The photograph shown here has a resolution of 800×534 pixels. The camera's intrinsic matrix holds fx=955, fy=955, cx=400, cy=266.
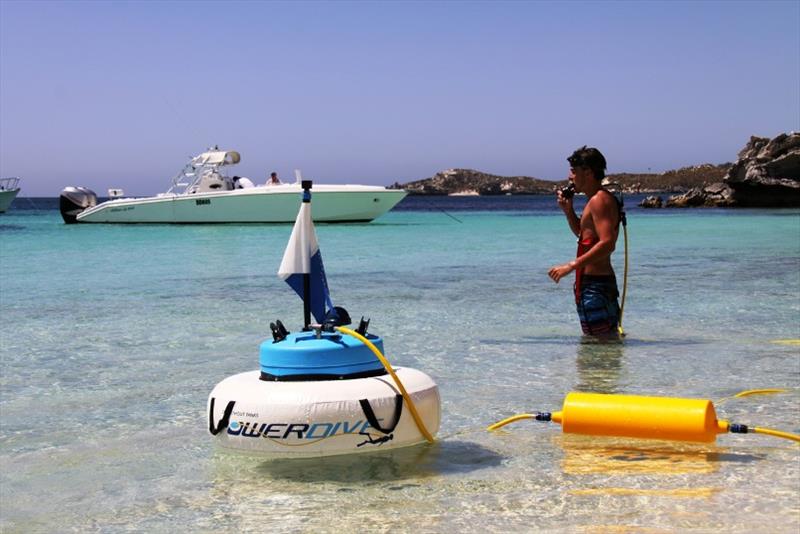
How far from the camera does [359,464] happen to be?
4754 mm

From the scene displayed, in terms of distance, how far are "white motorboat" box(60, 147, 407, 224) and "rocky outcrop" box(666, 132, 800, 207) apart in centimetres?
4109

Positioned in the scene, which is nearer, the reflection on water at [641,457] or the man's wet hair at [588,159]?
the reflection on water at [641,457]

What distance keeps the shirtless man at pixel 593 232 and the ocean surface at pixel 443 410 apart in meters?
0.58

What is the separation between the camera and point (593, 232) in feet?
24.2

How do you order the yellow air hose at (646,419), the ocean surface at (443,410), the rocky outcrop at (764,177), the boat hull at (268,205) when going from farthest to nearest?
the rocky outcrop at (764,177) < the boat hull at (268,205) < the yellow air hose at (646,419) < the ocean surface at (443,410)

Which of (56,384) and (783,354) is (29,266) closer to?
(56,384)

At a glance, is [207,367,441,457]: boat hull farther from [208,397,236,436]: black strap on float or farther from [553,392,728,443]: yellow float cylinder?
[553,392,728,443]: yellow float cylinder

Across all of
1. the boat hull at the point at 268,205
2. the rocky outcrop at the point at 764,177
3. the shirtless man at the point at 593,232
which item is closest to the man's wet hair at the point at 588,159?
the shirtless man at the point at 593,232

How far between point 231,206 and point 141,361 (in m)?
35.2

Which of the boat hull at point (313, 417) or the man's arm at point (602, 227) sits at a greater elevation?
the man's arm at point (602, 227)

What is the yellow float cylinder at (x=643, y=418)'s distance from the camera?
14.9 feet

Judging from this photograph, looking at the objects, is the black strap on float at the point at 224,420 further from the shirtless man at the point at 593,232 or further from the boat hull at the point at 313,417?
the shirtless man at the point at 593,232

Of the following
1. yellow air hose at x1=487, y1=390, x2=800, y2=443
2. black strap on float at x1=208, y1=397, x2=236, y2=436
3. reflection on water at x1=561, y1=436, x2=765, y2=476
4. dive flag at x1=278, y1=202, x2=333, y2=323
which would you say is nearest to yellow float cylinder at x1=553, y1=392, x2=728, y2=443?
yellow air hose at x1=487, y1=390, x2=800, y2=443

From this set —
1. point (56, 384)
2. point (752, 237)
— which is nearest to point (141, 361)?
point (56, 384)
